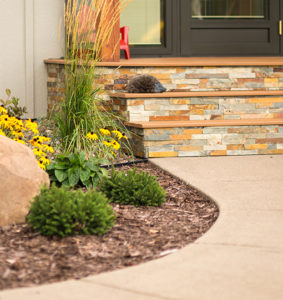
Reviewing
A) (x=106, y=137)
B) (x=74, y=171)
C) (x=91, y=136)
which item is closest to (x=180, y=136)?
(x=106, y=137)

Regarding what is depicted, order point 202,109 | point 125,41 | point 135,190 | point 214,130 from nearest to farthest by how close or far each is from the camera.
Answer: point 135,190
point 214,130
point 202,109
point 125,41

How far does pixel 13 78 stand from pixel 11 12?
0.79 metres

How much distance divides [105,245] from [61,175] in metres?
1.10

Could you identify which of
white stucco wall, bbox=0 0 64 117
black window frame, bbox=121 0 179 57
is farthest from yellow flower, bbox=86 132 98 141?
black window frame, bbox=121 0 179 57

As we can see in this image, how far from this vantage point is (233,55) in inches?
319

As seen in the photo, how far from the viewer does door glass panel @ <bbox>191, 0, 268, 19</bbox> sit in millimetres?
8109

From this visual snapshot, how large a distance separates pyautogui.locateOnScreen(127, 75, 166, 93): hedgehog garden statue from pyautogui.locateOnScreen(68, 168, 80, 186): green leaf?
182cm

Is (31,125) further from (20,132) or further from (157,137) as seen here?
(157,137)

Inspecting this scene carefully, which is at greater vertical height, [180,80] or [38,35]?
[38,35]

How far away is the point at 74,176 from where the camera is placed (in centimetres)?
410

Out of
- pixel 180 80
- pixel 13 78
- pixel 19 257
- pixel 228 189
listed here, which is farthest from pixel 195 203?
pixel 13 78

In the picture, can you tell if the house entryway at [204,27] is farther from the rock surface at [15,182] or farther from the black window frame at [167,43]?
the rock surface at [15,182]

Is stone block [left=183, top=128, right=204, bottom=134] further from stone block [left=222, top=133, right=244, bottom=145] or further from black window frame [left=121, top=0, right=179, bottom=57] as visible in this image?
black window frame [left=121, top=0, right=179, bottom=57]

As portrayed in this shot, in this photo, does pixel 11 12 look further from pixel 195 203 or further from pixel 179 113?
pixel 195 203
